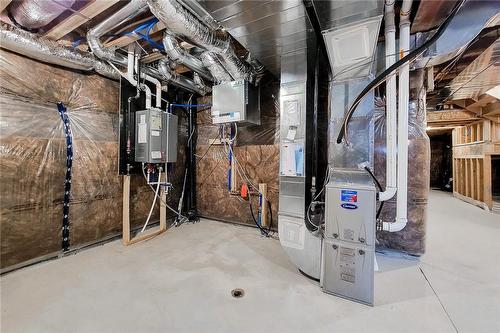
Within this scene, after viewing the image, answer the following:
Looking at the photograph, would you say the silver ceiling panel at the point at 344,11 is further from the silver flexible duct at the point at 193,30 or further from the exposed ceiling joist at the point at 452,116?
the exposed ceiling joist at the point at 452,116

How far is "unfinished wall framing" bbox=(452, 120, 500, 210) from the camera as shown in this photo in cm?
448

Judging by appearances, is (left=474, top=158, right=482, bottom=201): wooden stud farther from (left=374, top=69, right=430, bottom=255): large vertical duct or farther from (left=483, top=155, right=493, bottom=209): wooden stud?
(left=374, top=69, right=430, bottom=255): large vertical duct

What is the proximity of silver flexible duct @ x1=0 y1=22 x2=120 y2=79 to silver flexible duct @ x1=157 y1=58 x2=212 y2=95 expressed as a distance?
20.1 inches

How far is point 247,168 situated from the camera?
11.4 ft

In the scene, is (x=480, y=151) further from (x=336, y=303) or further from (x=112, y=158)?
(x=112, y=158)

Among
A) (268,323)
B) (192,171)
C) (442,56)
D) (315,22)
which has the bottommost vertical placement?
(268,323)

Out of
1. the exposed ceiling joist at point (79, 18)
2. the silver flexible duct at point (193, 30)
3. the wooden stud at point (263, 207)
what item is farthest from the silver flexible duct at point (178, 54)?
the wooden stud at point (263, 207)

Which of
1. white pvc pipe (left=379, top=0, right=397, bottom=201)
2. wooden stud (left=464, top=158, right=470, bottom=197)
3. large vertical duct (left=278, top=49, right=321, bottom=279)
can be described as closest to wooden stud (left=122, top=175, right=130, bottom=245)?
large vertical duct (left=278, top=49, right=321, bottom=279)

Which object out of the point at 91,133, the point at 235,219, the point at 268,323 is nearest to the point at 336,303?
the point at 268,323

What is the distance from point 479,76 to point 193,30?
3.36 meters

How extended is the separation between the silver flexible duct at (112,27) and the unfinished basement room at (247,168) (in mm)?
22

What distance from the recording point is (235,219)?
361 cm

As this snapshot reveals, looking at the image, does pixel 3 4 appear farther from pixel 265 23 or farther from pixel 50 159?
pixel 265 23

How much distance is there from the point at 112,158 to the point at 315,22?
9.21 ft
